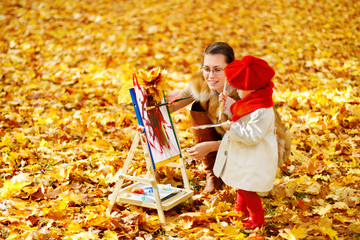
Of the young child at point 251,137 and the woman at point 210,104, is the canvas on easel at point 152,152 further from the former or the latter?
the young child at point 251,137

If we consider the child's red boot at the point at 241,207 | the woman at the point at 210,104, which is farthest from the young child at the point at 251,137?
the woman at the point at 210,104

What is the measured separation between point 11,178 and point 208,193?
1.72m

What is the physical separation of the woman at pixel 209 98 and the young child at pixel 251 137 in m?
0.28

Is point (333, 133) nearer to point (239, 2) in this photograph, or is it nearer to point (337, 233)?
point (337, 233)

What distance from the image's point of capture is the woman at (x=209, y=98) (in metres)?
2.81

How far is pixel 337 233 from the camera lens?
2.52m

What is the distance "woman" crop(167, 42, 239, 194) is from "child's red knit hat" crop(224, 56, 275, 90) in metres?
0.43

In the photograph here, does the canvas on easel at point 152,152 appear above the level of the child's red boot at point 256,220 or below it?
above

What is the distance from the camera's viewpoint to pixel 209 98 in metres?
3.06

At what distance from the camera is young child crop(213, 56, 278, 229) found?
2365 millimetres

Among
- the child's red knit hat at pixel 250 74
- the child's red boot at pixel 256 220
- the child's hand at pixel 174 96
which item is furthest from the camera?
the child's hand at pixel 174 96

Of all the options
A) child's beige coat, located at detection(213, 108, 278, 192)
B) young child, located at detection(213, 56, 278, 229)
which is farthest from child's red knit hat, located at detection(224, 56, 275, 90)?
child's beige coat, located at detection(213, 108, 278, 192)

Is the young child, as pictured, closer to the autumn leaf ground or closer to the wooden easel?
the autumn leaf ground

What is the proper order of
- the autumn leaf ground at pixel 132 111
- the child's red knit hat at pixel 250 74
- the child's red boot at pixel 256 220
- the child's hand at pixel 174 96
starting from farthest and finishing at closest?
the child's hand at pixel 174 96
the autumn leaf ground at pixel 132 111
the child's red boot at pixel 256 220
the child's red knit hat at pixel 250 74
